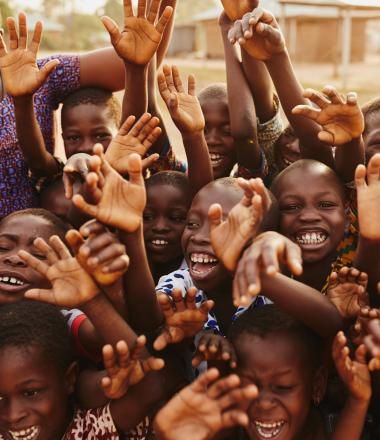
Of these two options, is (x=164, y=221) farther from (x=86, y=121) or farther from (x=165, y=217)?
(x=86, y=121)

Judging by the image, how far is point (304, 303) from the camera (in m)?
2.22

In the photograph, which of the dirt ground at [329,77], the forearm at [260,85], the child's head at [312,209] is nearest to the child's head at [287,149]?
the forearm at [260,85]

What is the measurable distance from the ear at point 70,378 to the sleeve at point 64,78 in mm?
1565

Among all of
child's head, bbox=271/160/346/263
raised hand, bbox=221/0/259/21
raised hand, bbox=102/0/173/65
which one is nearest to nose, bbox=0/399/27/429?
child's head, bbox=271/160/346/263

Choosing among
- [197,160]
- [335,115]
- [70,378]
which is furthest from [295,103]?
[70,378]

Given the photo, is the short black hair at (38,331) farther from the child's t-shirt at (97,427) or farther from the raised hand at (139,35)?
the raised hand at (139,35)

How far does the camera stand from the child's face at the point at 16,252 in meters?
2.56

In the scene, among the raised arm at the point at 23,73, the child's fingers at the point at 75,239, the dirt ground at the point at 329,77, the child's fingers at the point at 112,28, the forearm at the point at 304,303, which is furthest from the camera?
the dirt ground at the point at 329,77

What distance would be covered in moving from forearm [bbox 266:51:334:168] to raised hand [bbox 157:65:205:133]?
379 mm

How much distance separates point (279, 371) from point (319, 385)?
8.8 inches

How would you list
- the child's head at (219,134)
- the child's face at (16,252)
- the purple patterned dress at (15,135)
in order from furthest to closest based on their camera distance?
the child's head at (219,134)
the purple patterned dress at (15,135)
the child's face at (16,252)

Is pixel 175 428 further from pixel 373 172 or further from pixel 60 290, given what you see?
pixel 373 172

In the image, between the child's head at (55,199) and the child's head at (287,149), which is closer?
the child's head at (55,199)

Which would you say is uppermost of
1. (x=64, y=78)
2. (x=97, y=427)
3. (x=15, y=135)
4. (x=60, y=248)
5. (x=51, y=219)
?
(x=64, y=78)
